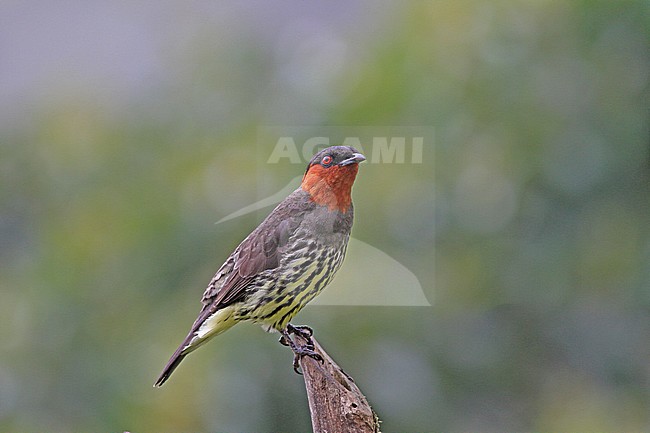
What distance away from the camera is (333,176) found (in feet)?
5.09

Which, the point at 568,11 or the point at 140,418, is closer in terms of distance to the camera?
the point at 140,418

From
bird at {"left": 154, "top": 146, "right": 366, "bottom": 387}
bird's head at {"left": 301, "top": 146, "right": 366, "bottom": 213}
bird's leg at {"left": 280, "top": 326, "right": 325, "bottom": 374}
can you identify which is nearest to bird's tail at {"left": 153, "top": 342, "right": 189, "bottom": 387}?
bird at {"left": 154, "top": 146, "right": 366, "bottom": 387}

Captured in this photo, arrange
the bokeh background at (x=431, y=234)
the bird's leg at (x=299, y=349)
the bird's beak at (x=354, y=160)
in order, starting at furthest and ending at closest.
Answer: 1. the bokeh background at (x=431, y=234)
2. the bird's leg at (x=299, y=349)
3. the bird's beak at (x=354, y=160)

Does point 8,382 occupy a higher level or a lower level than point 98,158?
lower

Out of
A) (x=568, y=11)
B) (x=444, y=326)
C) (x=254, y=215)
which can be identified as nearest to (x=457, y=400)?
(x=444, y=326)

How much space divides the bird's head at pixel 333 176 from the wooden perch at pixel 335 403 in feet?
0.97

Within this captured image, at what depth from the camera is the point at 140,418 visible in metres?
2.40

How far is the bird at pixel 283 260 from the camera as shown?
160cm

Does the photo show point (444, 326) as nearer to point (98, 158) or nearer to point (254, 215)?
point (254, 215)

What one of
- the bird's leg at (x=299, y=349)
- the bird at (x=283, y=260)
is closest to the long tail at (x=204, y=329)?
the bird at (x=283, y=260)

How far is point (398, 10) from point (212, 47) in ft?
1.97

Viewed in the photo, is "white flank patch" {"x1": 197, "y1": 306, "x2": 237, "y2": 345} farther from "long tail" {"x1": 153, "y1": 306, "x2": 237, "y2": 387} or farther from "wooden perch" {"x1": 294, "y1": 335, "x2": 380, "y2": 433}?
"wooden perch" {"x1": 294, "y1": 335, "x2": 380, "y2": 433}

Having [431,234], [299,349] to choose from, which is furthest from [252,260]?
[431,234]

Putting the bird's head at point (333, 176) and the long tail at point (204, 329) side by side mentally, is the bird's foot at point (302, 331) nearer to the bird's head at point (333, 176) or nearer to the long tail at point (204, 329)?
the long tail at point (204, 329)
